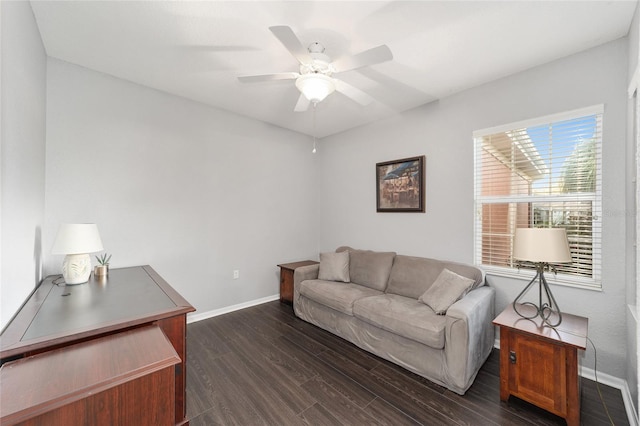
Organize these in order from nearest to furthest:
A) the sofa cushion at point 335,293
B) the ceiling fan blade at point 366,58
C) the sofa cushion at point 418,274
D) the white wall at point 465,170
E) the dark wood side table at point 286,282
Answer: the ceiling fan blade at point 366,58 → the white wall at point 465,170 → the sofa cushion at point 418,274 → the sofa cushion at point 335,293 → the dark wood side table at point 286,282

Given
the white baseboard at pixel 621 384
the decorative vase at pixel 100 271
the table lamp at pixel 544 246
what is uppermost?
the table lamp at pixel 544 246

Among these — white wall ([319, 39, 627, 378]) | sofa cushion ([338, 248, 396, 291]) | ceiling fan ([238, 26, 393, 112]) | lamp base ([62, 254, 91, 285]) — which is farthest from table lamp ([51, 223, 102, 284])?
white wall ([319, 39, 627, 378])

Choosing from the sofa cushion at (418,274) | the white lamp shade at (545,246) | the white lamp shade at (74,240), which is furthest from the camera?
the sofa cushion at (418,274)

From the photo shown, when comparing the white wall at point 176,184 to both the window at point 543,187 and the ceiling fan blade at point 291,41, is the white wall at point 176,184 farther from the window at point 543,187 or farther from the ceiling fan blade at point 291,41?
the window at point 543,187

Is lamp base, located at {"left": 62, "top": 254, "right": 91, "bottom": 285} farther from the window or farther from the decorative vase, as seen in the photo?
the window

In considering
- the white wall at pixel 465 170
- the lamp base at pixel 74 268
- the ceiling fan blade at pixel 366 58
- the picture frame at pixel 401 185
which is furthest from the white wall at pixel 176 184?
the ceiling fan blade at pixel 366 58

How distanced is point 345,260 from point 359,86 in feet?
6.75

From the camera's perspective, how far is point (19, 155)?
4.94ft

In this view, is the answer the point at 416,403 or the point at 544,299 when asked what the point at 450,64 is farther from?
the point at 416,403

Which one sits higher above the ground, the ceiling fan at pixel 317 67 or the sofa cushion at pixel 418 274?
the ceiling fan at pixel 317 67

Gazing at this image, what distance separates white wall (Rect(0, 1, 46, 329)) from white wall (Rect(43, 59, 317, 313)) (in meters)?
0.34

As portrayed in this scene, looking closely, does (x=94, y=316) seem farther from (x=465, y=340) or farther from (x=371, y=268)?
(x=371, y=268)

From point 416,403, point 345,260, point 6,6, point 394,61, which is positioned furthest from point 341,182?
point 6,6

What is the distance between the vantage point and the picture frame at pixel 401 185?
320 cm
